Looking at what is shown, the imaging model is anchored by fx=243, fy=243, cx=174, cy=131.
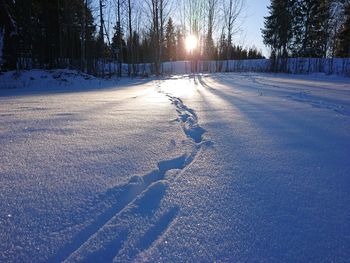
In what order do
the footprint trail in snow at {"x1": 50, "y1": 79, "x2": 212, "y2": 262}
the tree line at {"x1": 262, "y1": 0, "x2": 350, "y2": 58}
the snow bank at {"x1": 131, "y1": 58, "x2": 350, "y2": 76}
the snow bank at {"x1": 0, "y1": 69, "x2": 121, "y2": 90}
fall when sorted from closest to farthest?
the footprint trail in snow at {"x1": 50, "y1": 79, "x2": 212, "y2": 262} < the snow bank at {"x1": 0, "y1": 69, "x2": 121, "y2": 90} < the snow bank at {"x1": 131, "y1": 58, "x2": 350, "y2": 76} < the tree line at {"x1": 262, "y1": 0, "x2": 350, "y2": 58}

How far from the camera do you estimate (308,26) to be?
72.8ft

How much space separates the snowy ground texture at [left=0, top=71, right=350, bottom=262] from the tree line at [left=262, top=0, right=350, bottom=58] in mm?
22605

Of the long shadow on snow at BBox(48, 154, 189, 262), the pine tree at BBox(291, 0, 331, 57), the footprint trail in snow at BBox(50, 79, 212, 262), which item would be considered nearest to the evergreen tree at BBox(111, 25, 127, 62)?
the long shadow on snow at BBox(48, 154, 189, 262)

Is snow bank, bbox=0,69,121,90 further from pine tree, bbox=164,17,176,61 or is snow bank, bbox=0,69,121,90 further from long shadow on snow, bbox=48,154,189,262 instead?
pine tree, bbox=164,17,176,61

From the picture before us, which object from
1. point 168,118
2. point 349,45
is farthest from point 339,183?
point 349,45

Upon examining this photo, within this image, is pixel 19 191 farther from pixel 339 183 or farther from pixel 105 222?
pixel 339 183

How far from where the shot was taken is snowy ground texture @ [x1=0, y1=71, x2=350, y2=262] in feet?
2.57

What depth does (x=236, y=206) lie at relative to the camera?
1.03 meters

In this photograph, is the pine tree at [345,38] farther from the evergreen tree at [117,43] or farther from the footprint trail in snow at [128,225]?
the footprint trail in snow at [128,225]

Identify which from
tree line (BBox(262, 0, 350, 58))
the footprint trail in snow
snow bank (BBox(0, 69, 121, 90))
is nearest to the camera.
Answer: the footprint trail in snow

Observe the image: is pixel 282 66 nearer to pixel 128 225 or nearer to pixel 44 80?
pixel 44 80

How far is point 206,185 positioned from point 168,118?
1.65 metres

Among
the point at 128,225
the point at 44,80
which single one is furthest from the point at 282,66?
the point at 128,225

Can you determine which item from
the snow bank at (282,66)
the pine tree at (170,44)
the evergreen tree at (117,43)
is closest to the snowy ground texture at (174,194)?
the snow bank at (282,66)
